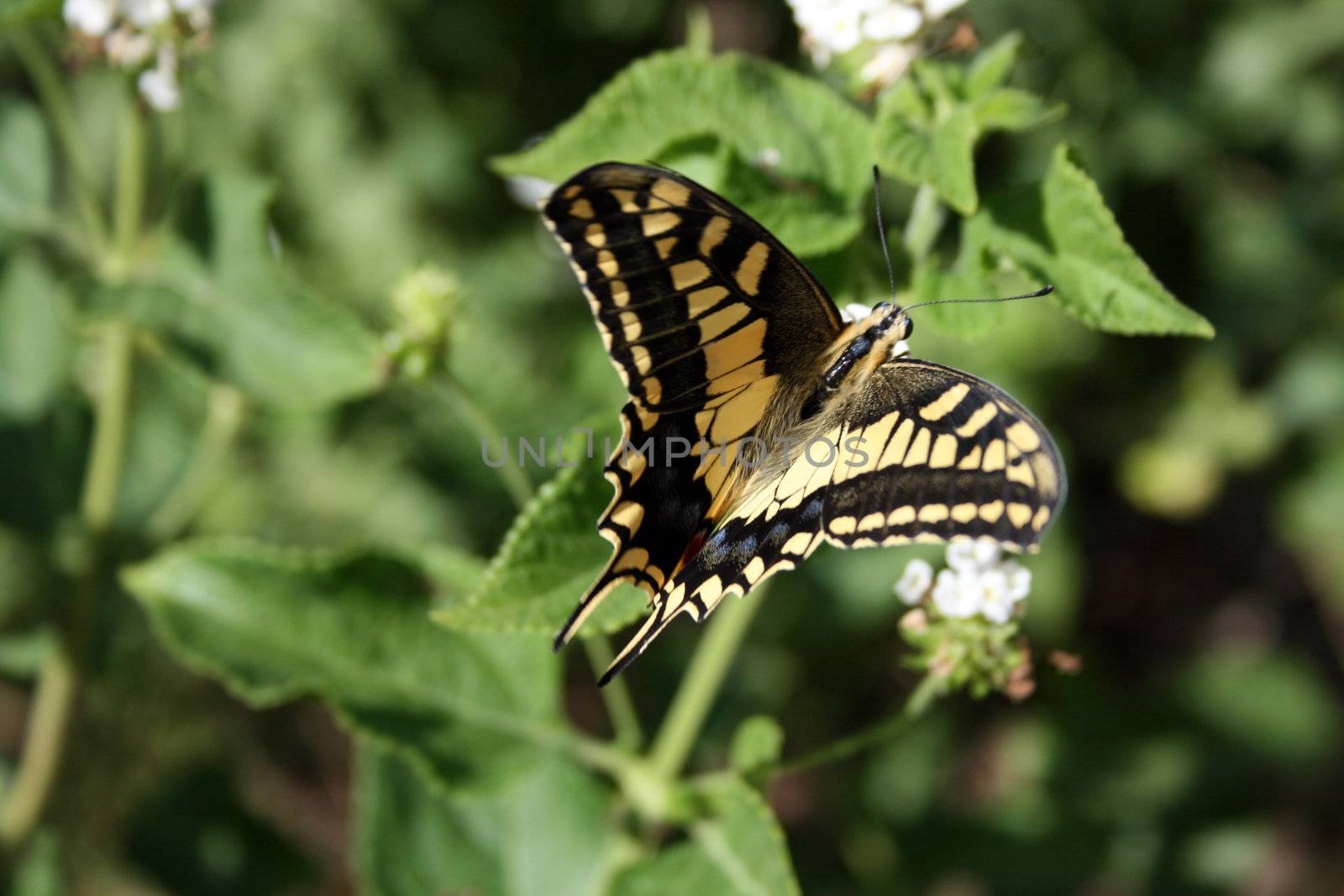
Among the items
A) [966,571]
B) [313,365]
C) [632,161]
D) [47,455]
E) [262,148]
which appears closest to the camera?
[632,161]

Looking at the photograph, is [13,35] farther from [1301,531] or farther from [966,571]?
[1301,531]

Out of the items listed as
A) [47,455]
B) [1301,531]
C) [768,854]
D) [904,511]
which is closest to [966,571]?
[904,511]

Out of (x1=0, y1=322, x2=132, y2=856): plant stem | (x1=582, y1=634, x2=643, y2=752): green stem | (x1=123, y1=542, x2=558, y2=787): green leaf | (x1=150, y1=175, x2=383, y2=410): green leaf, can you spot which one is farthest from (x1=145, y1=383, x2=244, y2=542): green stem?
(x1=582, y1=634, x2=643, y2=752): green stem

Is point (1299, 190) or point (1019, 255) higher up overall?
point (1019, 255)

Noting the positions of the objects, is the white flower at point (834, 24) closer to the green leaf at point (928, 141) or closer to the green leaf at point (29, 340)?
the green leaf at point (928, 141)

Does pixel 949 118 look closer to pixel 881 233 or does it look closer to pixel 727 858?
pixel 881 233

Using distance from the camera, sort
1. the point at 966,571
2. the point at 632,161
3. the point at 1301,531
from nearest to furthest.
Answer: the point at 632,161
the point at 966,571
the point at 1301,531

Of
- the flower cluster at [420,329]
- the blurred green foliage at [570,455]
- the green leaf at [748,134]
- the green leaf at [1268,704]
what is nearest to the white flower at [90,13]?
the blurred green foliage at [570,455]

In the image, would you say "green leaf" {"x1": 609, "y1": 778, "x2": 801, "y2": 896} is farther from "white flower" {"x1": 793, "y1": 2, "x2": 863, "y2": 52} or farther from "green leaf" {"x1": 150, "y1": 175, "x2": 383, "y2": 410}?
"white flower" {"x1": 793, "y1": 2, "x2": 863, "y2": 52}
